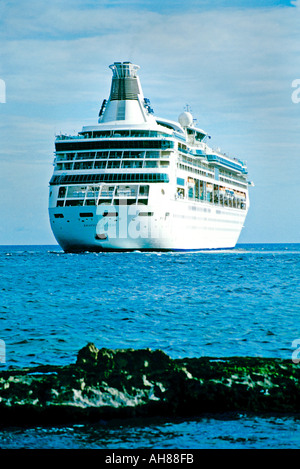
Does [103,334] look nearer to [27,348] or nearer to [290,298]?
[27,348]

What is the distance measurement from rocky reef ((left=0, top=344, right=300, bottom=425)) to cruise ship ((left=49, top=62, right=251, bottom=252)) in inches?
1749

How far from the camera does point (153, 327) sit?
1772cm

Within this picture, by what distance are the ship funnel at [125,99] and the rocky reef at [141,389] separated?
60.7 metres

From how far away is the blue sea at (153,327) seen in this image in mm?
8078

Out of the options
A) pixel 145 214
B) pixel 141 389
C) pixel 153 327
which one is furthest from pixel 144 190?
pixel 141 389

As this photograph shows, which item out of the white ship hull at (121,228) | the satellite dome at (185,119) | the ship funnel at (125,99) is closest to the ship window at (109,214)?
the white ship hull at (121,228)

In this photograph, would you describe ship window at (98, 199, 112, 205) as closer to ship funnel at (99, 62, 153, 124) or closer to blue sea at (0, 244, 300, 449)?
blue sea at (0, 244, 300, 449)

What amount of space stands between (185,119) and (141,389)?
79.9 meters

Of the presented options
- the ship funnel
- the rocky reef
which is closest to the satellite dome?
A: the ship funnel

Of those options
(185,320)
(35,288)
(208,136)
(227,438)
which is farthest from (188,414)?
(208,136)

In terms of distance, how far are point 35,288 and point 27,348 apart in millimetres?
16803

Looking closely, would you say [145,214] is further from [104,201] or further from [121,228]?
[104,201]

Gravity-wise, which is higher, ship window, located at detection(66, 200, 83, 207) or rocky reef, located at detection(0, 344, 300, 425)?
ship window, located at detection(66, 200, 83, 207)

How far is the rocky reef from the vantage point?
28.4ft
